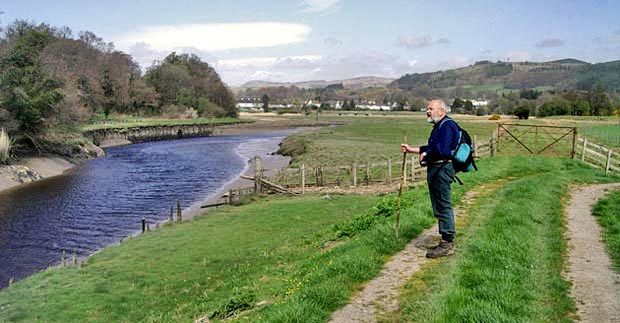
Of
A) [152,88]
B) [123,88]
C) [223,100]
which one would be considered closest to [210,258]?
[123,88]

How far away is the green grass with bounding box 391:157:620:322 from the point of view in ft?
18.4

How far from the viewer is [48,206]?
30.0 meters

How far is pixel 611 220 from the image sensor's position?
1022 cm

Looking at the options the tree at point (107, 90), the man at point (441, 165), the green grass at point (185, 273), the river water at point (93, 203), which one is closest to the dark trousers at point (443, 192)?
the man at point (441, 165)

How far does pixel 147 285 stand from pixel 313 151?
41.2m

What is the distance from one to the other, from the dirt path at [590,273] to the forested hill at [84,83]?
1893 inches

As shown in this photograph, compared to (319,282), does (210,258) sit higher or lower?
lower

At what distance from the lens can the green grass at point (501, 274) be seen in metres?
5.62

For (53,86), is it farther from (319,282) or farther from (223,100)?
(223,100)

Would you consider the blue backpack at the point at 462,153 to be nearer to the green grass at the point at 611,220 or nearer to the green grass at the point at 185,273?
the green grass at the point at 185,273

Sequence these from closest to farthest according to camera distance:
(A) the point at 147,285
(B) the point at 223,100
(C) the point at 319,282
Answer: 1. (C) the point at 319,282
2. (A) the point at 147,285
3. (B) the point at 223,100

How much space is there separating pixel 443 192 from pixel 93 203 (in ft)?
93.2

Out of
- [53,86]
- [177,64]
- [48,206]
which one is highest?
[177,64]

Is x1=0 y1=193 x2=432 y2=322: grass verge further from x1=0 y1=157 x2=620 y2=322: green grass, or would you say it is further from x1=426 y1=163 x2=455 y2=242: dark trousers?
x1=426 y1=163 x2=455 y2=242: dark trousers
